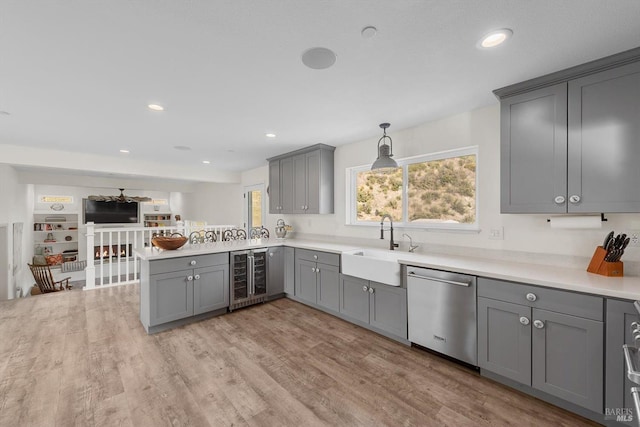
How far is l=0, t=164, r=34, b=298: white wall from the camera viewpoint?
4625 millimetres

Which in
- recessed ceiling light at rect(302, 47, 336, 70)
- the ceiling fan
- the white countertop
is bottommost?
the white countertop

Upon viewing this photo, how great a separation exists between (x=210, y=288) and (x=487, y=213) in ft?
10.8

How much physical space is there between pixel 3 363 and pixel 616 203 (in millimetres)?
5010

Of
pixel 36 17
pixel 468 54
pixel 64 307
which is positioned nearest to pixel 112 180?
pixel 64 307

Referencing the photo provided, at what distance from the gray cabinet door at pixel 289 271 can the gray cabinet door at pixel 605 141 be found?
10.1 ft

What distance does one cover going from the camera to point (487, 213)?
2.61 metres

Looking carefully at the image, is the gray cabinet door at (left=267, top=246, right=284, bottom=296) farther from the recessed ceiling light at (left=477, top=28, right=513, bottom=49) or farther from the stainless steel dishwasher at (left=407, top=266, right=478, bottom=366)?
the recessed ceiling light at (left=477, top=28, right=513, bottom=49)

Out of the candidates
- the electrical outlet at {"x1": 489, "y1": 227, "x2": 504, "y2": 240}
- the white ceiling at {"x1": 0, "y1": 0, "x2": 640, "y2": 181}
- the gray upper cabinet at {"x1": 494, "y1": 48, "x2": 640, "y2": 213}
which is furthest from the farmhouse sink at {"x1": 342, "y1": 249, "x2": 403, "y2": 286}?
the white ceiling at {"x1": 0, "y1": 0, "x2": 640, "y2": 181}

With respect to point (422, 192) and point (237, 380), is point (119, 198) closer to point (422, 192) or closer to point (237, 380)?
point (237, 380)

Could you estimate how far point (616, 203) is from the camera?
5.72 feet

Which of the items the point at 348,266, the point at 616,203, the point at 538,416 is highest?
the point at 616,203

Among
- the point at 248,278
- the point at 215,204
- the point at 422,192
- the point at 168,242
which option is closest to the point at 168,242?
the point at 168,242

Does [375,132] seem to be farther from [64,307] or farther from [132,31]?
[64,307]

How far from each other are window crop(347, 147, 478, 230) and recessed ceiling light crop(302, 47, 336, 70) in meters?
1.46
